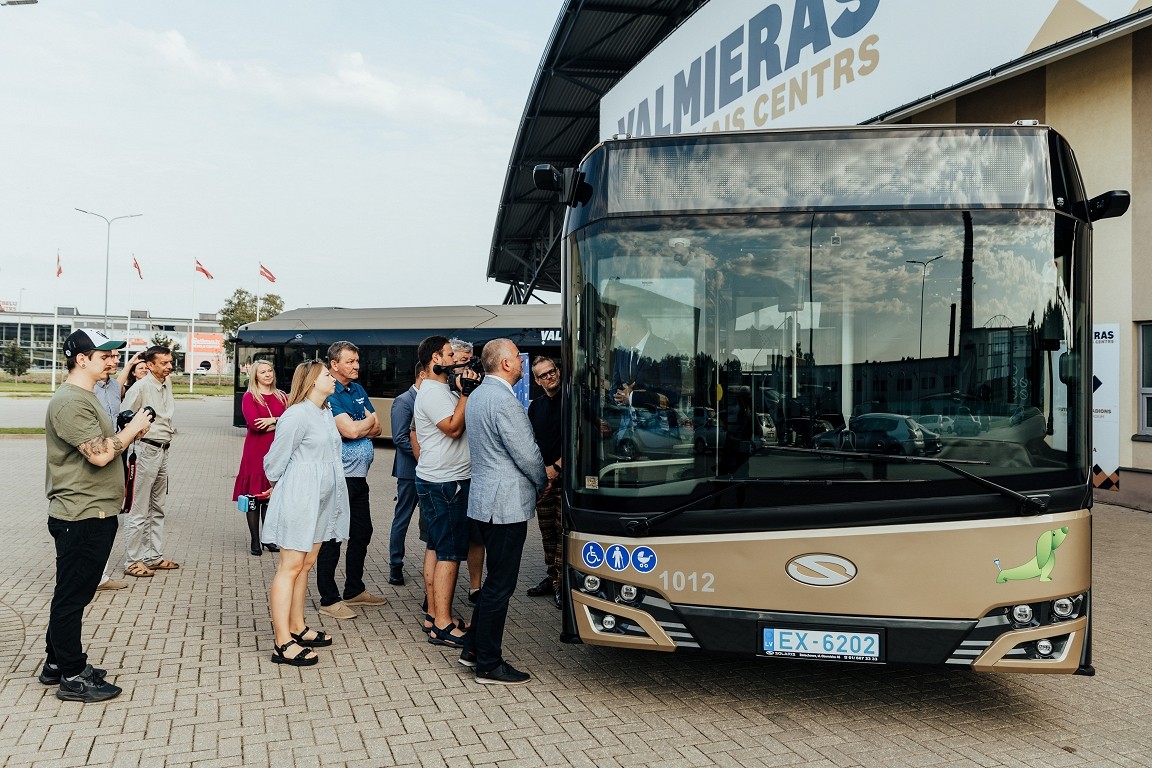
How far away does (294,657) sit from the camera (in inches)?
190

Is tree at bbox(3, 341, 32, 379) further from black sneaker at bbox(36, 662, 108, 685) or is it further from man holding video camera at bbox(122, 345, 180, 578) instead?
black sneaker at bbox(36, 662, 108, 685)

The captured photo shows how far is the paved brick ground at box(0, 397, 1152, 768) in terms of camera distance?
12.1 ft

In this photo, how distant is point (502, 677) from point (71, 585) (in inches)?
82.4

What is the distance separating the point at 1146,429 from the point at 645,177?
9.80 m

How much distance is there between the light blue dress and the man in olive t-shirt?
732 millimetres

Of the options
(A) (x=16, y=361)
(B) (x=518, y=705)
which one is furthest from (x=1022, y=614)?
(A) (x=16, y=361)

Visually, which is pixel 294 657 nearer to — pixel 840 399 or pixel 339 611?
pixel 339 611

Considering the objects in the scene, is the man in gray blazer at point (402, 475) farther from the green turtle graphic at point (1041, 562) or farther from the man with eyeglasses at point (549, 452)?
the green turtle graphic at point (1041, 562)

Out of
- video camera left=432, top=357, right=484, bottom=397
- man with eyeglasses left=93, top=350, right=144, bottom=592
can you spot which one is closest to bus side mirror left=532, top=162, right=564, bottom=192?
video camera left=432, top=357, right=484, bottom=397

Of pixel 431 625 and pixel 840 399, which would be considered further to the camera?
pixel 431 625

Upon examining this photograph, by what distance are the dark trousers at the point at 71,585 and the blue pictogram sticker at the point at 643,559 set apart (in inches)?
101

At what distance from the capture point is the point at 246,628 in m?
5.56

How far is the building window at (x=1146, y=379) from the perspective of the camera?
439 inches

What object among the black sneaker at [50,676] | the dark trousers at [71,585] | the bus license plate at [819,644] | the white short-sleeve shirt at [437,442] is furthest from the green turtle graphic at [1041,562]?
the black sneaker at [50,676]
